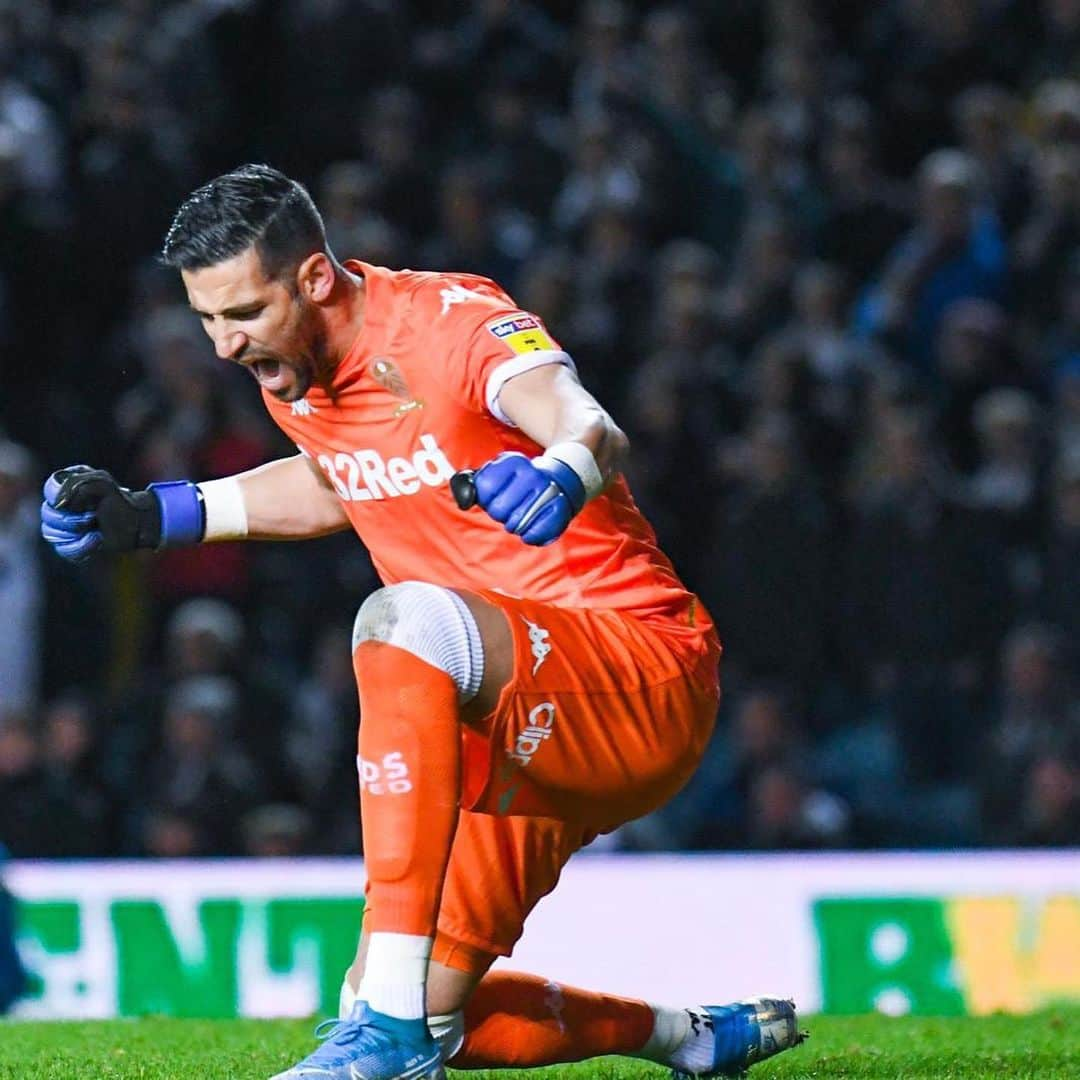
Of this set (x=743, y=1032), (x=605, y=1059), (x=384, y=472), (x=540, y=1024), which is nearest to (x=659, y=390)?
(x=605, y=1059)

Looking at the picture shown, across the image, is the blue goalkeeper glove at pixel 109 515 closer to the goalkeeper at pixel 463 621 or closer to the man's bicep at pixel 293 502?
the goalkeeper at pixel 463 621

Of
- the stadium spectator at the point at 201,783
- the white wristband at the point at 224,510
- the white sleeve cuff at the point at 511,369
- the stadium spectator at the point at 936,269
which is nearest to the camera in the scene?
the white sleeve cuff at the point at 511,369

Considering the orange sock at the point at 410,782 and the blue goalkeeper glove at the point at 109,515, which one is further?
the blue goalkeeper glove at the point at 109,515

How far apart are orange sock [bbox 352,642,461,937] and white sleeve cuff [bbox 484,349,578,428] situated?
619 mm

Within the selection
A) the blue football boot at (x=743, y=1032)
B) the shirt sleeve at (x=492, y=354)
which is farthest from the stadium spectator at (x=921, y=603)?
the shirt sleeve at (x=492, y=354)

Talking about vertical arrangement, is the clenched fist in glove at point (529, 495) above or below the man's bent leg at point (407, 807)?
above

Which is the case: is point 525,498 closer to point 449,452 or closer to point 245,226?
point 449,452

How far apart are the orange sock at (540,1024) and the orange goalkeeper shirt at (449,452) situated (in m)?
0.88

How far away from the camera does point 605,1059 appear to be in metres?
5.77

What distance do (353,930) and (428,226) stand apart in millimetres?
4165

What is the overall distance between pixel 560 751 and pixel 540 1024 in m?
0.79

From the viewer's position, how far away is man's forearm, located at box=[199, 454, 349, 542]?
5285 mm

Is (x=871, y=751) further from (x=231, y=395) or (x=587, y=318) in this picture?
(x=231, y=395)

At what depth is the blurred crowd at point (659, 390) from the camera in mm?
10078
